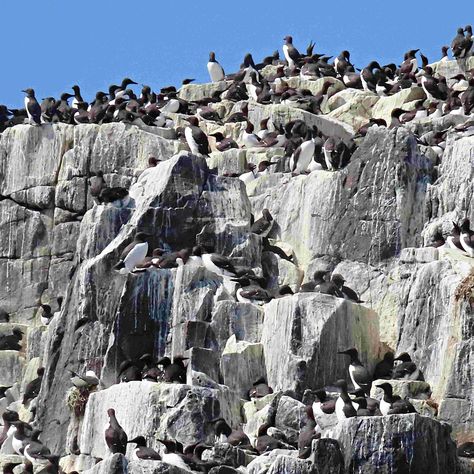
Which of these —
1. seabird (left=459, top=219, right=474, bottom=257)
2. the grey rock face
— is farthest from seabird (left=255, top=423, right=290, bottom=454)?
seabird (left=459, top=219, right=474, bottom=257)

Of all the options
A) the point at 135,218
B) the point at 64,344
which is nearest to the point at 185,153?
the point at 135,218

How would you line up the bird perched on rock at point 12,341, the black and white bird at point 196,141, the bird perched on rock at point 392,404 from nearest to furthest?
the bird perched on rock at point 392,404 → the bird perched on rock at point 12,341 → the black and white bird at point 196,141

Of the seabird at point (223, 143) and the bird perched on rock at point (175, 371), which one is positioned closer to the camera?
the bird perched on rock at point (175, 371)

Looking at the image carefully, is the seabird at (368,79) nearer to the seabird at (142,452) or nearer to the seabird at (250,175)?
the seabird at (250,175)

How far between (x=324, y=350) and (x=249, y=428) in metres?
1.94

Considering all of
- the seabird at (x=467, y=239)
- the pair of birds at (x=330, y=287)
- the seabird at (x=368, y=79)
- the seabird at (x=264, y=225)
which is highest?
the seabird at (x=368, y=79)

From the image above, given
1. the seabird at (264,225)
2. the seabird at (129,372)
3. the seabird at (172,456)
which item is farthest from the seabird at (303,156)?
the seabird at (172,456)

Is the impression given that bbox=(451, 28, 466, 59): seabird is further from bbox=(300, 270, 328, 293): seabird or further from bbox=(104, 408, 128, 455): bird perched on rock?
bbox=(104, 408, 128, 455): bird perched on rock

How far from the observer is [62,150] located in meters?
46.6

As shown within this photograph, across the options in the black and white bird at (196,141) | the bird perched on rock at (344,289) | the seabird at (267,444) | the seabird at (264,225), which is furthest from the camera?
the black and white bird at (196,141)

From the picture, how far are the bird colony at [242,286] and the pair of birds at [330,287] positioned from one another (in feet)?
0.17

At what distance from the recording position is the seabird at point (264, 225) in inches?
1649

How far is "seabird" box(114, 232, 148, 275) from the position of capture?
3947 cm

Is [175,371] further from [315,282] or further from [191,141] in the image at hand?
[191,141]
